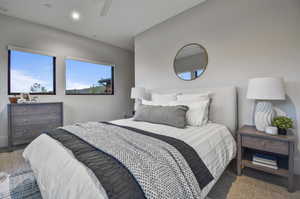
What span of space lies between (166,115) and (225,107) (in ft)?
3.32

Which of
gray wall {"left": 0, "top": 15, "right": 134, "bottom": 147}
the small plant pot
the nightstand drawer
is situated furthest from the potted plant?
gray wall {"left": 0, "top": 15, "right": 134, "bottom": 147}

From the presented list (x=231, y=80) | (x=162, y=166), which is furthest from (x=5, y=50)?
(x=231, y=80)

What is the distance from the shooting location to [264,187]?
1.66 metres

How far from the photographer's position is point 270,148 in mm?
1652

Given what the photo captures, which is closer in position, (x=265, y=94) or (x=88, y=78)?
(x=265, y=94)

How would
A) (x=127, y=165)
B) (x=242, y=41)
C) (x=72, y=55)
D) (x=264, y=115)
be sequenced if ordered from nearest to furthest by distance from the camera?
1. (x=127, y=165)
2. (x=264, y=115)
3. (x=242, y=41)
4. (x=72, y=55)

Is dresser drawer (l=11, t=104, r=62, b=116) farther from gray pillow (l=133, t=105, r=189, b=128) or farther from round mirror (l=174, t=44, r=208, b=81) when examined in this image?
round mirror (l=174, t=44, r=208, b=81)

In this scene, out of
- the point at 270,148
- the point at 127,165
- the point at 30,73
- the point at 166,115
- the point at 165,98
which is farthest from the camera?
the point at 30,73

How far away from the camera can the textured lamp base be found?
5.91ft

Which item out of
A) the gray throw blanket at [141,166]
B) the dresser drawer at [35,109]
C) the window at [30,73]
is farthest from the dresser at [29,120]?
the gray throw blanket at [141,166]

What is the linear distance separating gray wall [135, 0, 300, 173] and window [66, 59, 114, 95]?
7.91 feet

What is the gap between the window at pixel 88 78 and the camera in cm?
393

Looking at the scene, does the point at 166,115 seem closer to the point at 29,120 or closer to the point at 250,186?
the point at 250,186

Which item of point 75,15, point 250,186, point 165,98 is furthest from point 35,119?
Answer: point 250,186
